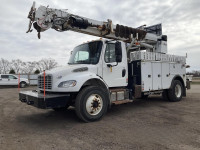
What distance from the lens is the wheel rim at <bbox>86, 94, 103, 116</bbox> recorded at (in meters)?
5.43

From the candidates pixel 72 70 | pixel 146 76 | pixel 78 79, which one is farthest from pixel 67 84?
pixel 146 76

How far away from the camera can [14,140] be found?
4.11m

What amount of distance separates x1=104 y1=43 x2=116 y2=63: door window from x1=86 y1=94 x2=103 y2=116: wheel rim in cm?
134

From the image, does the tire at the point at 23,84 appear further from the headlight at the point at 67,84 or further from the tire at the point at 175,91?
the headlight at the point at 67,84

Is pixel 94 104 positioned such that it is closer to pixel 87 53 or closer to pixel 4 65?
pixel 87 53

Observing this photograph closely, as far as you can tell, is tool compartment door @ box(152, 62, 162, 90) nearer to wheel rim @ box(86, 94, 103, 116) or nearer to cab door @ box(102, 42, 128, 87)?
cab door @ box(102, 42, 128, 87)

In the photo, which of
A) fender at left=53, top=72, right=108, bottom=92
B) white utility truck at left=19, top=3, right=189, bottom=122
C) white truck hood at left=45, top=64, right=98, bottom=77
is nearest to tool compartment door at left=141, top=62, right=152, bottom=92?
white utility truck at left=19, top=3, right=189, bottom=122

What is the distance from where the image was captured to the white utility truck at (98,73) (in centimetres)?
523

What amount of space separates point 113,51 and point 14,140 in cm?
399

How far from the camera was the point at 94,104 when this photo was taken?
219 inches

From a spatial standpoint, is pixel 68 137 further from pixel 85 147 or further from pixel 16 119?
pixel 16 119

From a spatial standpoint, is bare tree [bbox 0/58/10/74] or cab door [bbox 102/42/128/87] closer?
cab door [bbox 102/42/128/87]

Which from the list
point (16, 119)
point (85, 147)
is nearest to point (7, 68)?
point (16, 119)

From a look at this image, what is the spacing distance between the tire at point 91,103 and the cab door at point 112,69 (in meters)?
0.67
